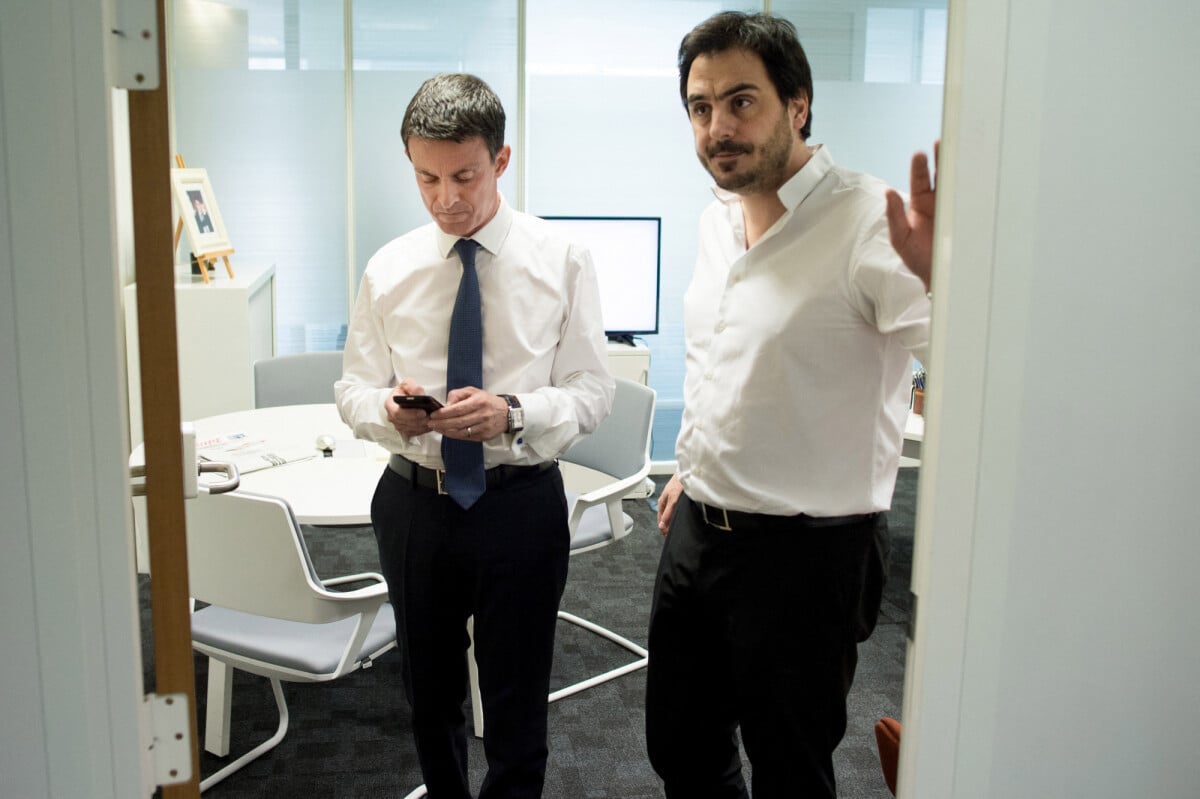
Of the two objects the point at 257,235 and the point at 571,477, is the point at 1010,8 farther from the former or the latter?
the point at 257,235

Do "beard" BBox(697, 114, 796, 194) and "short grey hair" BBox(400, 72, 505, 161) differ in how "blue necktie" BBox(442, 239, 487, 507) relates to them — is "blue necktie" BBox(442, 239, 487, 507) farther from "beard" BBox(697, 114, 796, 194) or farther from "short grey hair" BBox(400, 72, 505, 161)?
"beard" BBox(697, 114, 796, 194)

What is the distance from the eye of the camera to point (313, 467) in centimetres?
280

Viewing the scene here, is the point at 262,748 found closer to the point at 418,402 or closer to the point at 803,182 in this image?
the point at 418,402

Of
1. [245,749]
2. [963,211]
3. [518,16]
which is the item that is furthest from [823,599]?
[518,16]

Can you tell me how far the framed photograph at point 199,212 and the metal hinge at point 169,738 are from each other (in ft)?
12.4

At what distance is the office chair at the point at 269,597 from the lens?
2143 millimetres

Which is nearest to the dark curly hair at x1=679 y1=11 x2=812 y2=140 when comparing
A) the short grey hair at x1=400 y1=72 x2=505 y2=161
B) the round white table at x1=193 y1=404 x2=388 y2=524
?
the short grey hair at x1=400 y1=72 x2=505 y2=161

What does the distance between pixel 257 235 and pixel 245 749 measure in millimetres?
3226

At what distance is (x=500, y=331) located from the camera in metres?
1.98

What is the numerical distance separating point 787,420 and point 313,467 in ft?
5.13

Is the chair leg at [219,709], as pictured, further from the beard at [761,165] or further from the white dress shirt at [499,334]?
the beard at [761,165]

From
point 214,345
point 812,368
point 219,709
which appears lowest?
point 219,709

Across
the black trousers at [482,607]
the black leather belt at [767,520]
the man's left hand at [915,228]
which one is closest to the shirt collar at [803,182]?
the man's left hand at [915,228]

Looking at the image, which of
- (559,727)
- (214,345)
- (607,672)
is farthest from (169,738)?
(214,345)
